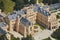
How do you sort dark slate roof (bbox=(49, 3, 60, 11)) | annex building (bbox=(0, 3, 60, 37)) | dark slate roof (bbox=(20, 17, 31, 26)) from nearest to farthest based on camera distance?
dark slate roof (bbox=(20, 17, 31, 26)), annex building (bbox=(0, 3, 60, 37)), dark slate roof (bbox=(49, 3, 60, 11))

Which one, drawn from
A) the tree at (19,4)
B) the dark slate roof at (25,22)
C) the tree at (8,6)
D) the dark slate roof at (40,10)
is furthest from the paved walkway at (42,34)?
the tree at (19,4)

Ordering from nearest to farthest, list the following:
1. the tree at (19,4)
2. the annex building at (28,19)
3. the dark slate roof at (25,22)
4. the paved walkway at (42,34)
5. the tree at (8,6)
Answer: the dark slate roof at (25,22), the paved walkway at (42,34), the annex building at (28,19), the tree at (8,6), the tree at (19,4)

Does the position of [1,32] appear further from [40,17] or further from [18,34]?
[40,17]

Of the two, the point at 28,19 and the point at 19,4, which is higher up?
the point at 19,4

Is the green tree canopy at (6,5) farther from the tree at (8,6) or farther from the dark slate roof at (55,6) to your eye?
the dark slate roof at (55,6)

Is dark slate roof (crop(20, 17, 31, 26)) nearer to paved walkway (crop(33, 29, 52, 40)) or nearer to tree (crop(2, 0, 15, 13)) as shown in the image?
paved walkway (crop(33, 29, 52, 40))

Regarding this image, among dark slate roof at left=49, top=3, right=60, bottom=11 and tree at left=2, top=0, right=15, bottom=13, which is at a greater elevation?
tree at left=2, top=0, right=15, bottom=13

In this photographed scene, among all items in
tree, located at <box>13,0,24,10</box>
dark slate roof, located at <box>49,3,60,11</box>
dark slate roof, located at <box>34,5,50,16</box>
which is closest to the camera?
dark slate roof, located at <box>34,5,50,16</box>

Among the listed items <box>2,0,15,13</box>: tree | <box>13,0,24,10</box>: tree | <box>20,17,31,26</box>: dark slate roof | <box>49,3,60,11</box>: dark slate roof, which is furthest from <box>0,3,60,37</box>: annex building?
<box>49,3,60,11</box>: dark slate roof

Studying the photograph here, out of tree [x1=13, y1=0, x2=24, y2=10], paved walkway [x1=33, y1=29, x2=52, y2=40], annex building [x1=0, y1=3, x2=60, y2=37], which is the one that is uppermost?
tree [x1=13, y1=0, x2=24, y2=10]

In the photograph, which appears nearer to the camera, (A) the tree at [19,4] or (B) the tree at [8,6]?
(B) the tree at [8,6]

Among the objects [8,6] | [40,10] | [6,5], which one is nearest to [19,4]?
[8,6]

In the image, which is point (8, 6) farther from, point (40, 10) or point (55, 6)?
point (55, 6)
